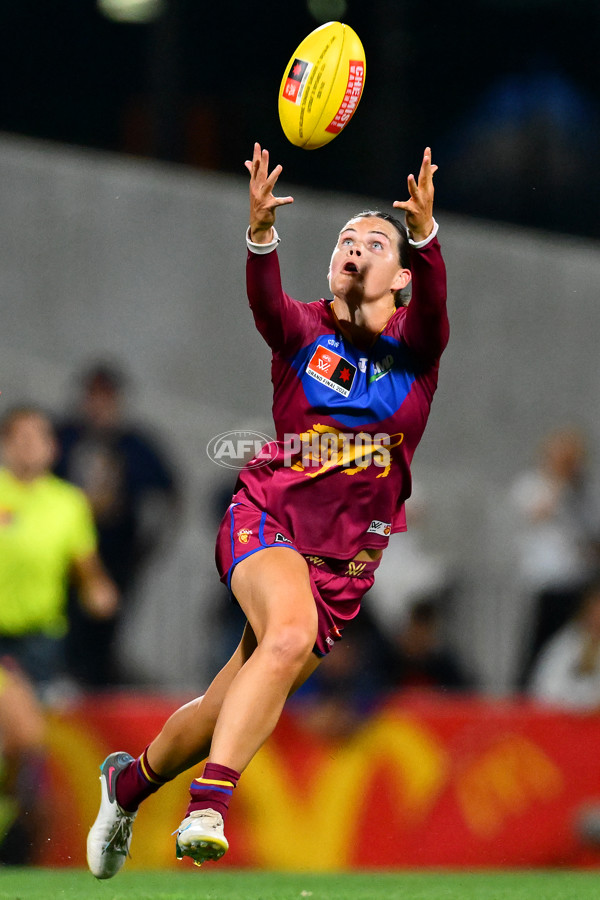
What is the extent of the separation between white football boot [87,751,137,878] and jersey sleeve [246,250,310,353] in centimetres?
176

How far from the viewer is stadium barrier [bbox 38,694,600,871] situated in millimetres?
8258

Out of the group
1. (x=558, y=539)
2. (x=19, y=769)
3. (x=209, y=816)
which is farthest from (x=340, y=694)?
(x=209, y=816)

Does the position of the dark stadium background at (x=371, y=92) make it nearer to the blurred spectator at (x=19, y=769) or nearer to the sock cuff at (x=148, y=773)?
the blurred spectator at (x=19, y=769)

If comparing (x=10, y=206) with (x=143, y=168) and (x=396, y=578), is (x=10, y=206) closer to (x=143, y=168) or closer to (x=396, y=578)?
(x=143, y=168)

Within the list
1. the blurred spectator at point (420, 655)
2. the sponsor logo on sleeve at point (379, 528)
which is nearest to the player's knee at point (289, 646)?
the sponsor logo on sleeve at point (379, 528)

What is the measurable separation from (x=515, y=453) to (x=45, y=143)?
4.50 m

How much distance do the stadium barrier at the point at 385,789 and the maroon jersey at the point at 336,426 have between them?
3442 millimetres

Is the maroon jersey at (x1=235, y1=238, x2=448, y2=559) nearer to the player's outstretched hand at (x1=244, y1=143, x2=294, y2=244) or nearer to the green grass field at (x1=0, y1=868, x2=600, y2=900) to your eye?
the player's outstretched hand at (x1=244, y1=143, x2=294, y2=244)

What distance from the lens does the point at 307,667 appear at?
16.6 ft

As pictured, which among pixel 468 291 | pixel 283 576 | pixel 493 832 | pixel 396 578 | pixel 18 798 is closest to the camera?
pixel 283 576

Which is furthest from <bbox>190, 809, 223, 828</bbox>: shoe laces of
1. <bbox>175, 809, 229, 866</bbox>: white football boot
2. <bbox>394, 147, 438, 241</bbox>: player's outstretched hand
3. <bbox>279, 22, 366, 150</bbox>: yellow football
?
<bbox>279, 22, 366, 150</bbox>: yellow football

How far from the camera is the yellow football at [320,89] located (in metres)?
5.21

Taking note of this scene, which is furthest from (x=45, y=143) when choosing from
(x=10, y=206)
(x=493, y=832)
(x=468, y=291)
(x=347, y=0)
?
(x=493, y=832)

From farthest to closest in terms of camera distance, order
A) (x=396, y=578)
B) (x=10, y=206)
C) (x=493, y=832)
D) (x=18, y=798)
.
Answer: (x=10, y=206), (x=396, y=578), (x=493, y=832), (x=18, y=798)
